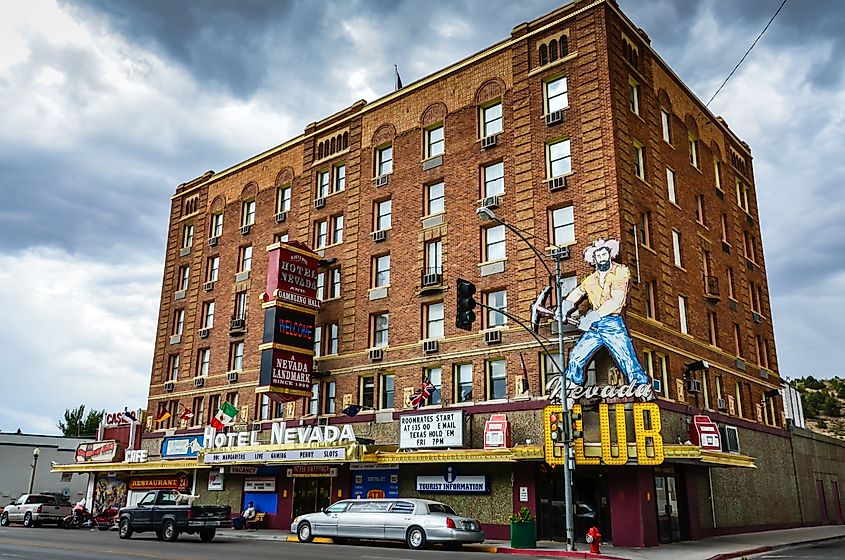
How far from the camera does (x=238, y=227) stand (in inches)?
1752

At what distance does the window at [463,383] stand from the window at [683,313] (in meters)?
9.20

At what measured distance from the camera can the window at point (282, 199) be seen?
42656mm

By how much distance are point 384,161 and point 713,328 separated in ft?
58.9

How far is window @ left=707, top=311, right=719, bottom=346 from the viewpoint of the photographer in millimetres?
34625

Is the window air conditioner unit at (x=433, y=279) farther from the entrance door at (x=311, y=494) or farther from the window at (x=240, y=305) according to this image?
the window at (x=240, y=305)

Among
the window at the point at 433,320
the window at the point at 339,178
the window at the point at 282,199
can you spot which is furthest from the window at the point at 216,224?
the window at the point at 433,320

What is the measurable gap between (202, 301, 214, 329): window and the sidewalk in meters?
14.8

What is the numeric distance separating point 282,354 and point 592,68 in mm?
18713

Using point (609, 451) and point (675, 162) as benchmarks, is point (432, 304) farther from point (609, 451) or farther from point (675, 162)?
point (675, 162)

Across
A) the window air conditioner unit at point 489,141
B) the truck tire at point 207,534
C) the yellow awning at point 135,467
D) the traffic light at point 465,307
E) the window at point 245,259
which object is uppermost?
the window air conditioner unit at point 489,141

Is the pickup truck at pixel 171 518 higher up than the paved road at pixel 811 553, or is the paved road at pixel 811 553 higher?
the pickup truck at pixel 171 518

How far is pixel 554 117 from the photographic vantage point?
31656 millimetres

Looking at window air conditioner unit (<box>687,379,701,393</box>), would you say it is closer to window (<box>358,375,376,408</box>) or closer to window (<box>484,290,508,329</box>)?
window (<box>484,290,508,329</box>)

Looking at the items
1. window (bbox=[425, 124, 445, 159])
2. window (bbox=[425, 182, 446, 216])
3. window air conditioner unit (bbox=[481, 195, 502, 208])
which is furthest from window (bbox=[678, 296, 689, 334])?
window (bbox=[425, 124, 445, 159])
